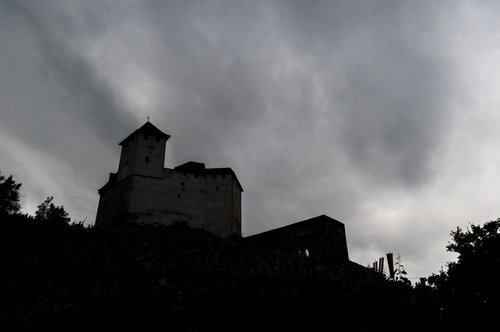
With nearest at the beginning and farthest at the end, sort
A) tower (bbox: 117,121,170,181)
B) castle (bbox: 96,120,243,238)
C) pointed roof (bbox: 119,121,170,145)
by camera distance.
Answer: castle (bbox: 96,120,243,238) → tower (bbox: 117,121,170,181) → pointed roof (bbox: 119,121,170,145)

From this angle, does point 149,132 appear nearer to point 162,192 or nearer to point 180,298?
point 162,192

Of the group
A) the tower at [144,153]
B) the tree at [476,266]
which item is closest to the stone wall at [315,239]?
the tree at [476,266]

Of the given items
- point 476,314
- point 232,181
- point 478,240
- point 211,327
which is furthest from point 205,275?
Answer: point 232,181

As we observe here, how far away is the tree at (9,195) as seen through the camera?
40.1 meters

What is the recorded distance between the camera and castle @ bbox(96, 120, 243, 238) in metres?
45.7

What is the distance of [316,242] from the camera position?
1326 inches

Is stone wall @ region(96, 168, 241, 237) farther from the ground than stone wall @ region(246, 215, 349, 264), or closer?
farther from the ground

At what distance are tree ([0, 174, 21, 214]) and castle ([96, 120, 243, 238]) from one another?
1036cm

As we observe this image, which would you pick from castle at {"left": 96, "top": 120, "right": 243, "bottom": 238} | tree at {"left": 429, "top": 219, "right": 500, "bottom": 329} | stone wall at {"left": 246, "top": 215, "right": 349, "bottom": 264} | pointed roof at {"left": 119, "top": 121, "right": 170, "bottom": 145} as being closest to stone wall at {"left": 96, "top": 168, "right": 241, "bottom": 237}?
castle at {"left": 96, "top": 120, "right": 243, "bottom": 238}

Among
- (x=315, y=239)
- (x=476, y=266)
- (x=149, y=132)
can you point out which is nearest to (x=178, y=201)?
(x=149, y=132)

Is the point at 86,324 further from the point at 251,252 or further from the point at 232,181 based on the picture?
the point at 232,181

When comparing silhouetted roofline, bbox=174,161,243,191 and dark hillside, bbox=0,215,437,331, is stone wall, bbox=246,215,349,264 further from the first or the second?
silhouetted roofline, bbox=174,161,243,191

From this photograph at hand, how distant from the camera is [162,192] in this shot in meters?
47.3

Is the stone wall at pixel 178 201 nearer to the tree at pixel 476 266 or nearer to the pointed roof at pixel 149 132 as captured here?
the pointed roof at pixel 149 132
